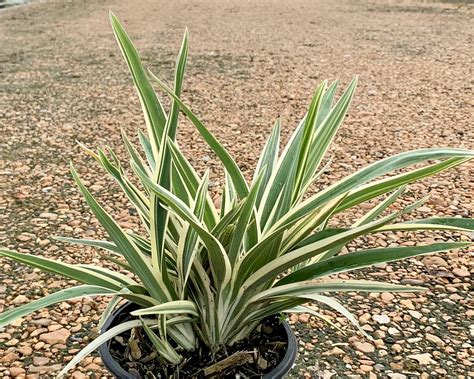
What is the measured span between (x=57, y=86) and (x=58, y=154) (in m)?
1.62

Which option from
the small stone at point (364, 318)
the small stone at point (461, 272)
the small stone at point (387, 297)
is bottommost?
the small stone at point (387, 297)

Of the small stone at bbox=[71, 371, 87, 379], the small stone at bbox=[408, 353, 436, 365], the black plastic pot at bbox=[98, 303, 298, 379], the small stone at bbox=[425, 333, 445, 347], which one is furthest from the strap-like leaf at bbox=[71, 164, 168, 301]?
the small stone at bbox=[425, 333, 445, 347]

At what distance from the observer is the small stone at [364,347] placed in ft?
6.66

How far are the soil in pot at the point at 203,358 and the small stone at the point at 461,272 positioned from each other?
1226mm

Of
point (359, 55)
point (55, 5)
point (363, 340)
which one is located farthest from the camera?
point (55, 5)

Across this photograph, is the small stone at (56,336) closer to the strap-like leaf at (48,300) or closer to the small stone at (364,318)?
the strap-like leaf at (48,300)

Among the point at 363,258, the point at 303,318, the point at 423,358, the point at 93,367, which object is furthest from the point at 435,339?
the point at 93,367

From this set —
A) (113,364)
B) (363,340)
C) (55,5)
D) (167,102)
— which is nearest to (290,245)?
(113,364)

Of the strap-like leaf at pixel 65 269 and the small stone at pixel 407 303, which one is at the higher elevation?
the strap-like leaf at pixel 65 269

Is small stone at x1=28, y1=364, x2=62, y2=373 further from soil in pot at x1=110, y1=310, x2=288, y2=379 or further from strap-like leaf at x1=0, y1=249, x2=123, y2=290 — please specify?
strap-like leaf at x1=0, y1=249, x2=123, y2=290

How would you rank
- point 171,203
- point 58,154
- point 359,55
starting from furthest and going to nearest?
point 359,55
point 58,154
point 171,203

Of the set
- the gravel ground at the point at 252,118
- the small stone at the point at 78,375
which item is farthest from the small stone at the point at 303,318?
the small stone at the point at 78,375

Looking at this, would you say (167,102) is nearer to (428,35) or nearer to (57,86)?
(57,86)

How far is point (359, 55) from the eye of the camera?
6.11 metres
